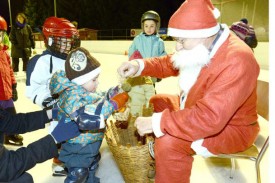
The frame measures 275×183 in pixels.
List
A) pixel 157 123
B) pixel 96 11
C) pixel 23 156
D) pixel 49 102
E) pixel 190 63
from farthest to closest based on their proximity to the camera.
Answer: pixel 96 11
pixel 49 102
pixel 190 63
pixel 157 123
pixel 23 156

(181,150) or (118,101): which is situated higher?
(118,101)

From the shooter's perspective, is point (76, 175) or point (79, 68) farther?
point (76, 175)

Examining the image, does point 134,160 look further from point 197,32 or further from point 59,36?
point 59,36

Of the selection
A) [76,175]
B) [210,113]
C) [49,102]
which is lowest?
[76,175]

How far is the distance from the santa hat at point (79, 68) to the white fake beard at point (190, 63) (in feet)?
1.70

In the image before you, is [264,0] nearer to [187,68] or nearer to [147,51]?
[147,51]

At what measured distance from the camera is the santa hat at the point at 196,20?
1.43 metres

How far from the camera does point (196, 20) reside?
1.43 m

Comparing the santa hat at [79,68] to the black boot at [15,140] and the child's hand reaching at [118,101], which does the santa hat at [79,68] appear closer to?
the child's hand reaching at [118,101]

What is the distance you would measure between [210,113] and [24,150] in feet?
2.95

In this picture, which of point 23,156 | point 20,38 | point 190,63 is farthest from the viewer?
point 20,38

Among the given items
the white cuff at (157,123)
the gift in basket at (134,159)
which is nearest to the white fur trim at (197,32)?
the white cuff at (157,123)

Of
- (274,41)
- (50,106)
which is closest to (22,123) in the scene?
(50,106)

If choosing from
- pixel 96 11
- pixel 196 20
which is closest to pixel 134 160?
pixel 196 20
